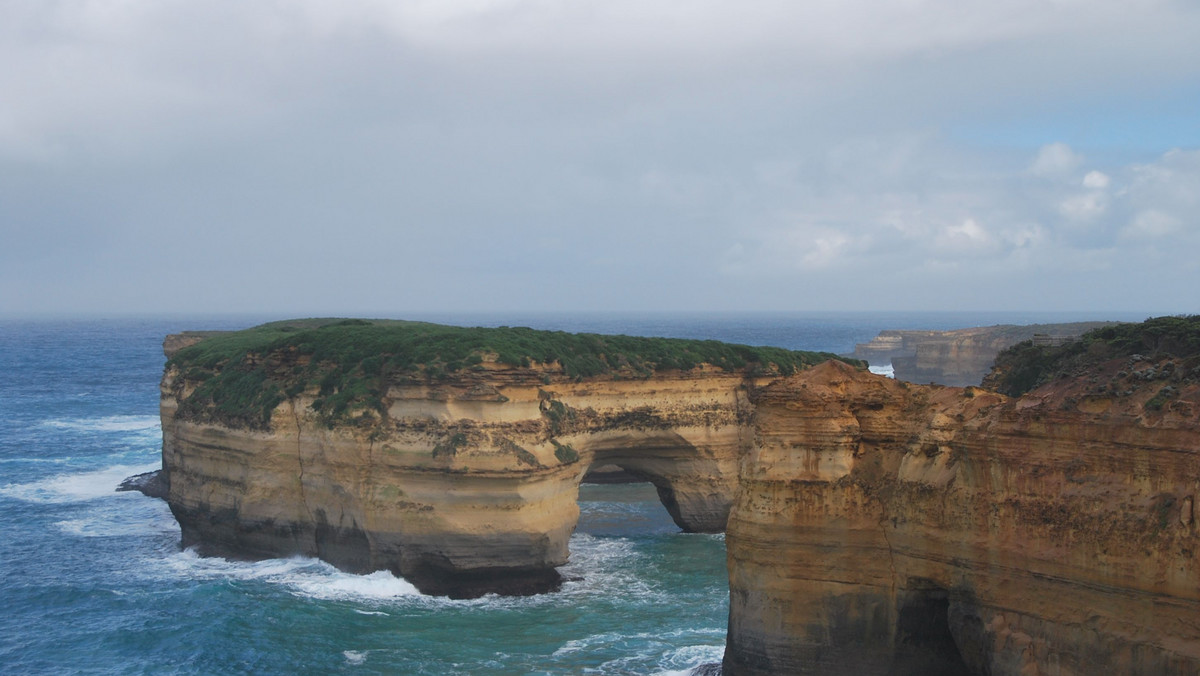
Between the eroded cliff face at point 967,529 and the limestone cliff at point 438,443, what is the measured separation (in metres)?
12.0

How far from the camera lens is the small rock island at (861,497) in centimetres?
1405

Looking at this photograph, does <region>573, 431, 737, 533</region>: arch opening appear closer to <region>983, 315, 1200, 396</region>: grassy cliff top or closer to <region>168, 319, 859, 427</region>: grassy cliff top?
<region>168, 319, 859, 427</region>: grassy cliff top

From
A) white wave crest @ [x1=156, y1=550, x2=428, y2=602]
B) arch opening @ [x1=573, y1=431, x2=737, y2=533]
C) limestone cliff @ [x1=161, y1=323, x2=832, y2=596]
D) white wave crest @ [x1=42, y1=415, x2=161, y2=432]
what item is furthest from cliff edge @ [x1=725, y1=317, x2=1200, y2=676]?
white wave crest @ [x1=42, y1=415, x2=161, y2=432]

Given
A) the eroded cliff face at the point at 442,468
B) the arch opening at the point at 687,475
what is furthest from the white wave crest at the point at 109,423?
the arch opening at the point at 687,475

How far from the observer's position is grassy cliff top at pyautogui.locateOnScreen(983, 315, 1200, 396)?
16.2m

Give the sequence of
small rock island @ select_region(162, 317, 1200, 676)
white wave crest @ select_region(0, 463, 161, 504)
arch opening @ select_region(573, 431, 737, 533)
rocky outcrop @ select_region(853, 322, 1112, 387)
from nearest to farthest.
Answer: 1. small rock island @ select_region(162, 317, 1200, 676)
2. arch opening @ select_region(573, 431, 737, 533)
3. white wave crest @ select_region(0, 463, 161, 504)
4. rocky outcrop @ select_region(853, 322, 1112, 387)

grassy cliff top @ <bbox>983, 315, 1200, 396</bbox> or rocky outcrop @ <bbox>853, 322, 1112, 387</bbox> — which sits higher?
grassy cliff top @ <bbox>983, 315, 1200, 396</bbox>

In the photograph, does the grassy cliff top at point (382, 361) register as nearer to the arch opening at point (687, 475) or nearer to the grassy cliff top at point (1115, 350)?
the arch opening at point (687, 475)

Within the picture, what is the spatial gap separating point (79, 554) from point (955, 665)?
29250 millimetres

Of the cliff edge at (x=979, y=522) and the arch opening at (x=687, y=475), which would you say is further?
the arch opening at (x=687, y=475)

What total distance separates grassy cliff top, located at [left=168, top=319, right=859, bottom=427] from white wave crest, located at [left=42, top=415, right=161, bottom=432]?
1135 inches

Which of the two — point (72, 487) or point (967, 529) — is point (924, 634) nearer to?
point (967, 529)

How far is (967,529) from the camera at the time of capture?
16016 mm

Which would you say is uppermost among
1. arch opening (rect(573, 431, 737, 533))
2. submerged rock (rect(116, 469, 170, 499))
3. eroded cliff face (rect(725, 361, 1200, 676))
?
eroded cliff face (rect(725, 361, 1200, 676))
